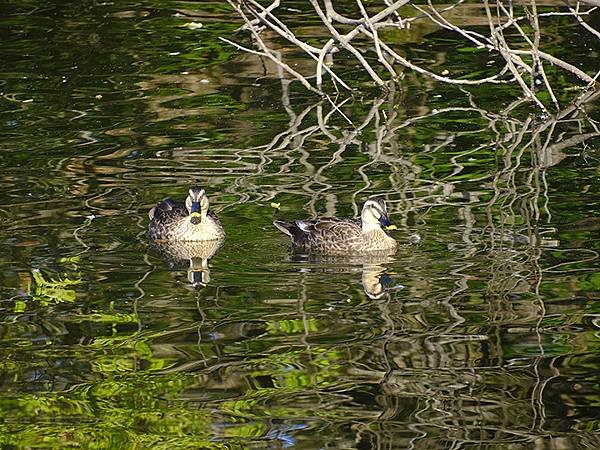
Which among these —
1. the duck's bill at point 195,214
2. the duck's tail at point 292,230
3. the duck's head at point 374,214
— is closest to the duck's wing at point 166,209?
the duck's bill at point 195,214

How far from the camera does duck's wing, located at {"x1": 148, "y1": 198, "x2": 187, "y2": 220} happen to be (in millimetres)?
12320

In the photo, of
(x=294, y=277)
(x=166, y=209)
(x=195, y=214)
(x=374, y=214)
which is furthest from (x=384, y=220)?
(x=166, y=209)

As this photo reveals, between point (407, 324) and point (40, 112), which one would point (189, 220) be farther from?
point (40, 112)

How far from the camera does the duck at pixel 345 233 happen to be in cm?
1179

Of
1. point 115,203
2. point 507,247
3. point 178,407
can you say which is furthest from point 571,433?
point 115,203

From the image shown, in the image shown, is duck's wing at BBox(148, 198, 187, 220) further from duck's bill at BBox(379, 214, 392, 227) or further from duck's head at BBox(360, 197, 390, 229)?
duck's bill at BBox(379, 214, 392, 227)

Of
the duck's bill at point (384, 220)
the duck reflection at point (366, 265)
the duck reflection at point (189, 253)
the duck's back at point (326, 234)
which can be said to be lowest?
the duck reflection at point (366, 265)

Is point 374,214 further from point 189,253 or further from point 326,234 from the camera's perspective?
point 189,253

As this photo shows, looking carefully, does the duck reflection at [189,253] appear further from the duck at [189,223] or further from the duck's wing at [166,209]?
the duck's wing at [166,209]

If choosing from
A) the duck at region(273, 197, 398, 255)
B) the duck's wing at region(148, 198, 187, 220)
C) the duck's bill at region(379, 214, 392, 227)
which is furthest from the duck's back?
the duck's wing at region(148, 198, 187, 220)

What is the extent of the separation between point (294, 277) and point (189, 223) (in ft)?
4.27

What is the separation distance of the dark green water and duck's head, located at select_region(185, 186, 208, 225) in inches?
11.9

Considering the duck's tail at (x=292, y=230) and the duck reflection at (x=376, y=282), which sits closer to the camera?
the duck reflection at (x=376, y=282)

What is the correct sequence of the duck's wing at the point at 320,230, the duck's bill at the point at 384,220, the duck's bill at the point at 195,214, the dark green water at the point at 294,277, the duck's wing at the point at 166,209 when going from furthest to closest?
the duck's wing at the point at 166,209, the duck's bill at the point at 195,214, the duck's wing at the point at 320,230, the duck's bill at the point at 384,220, the dark green water at the point at 294,277
